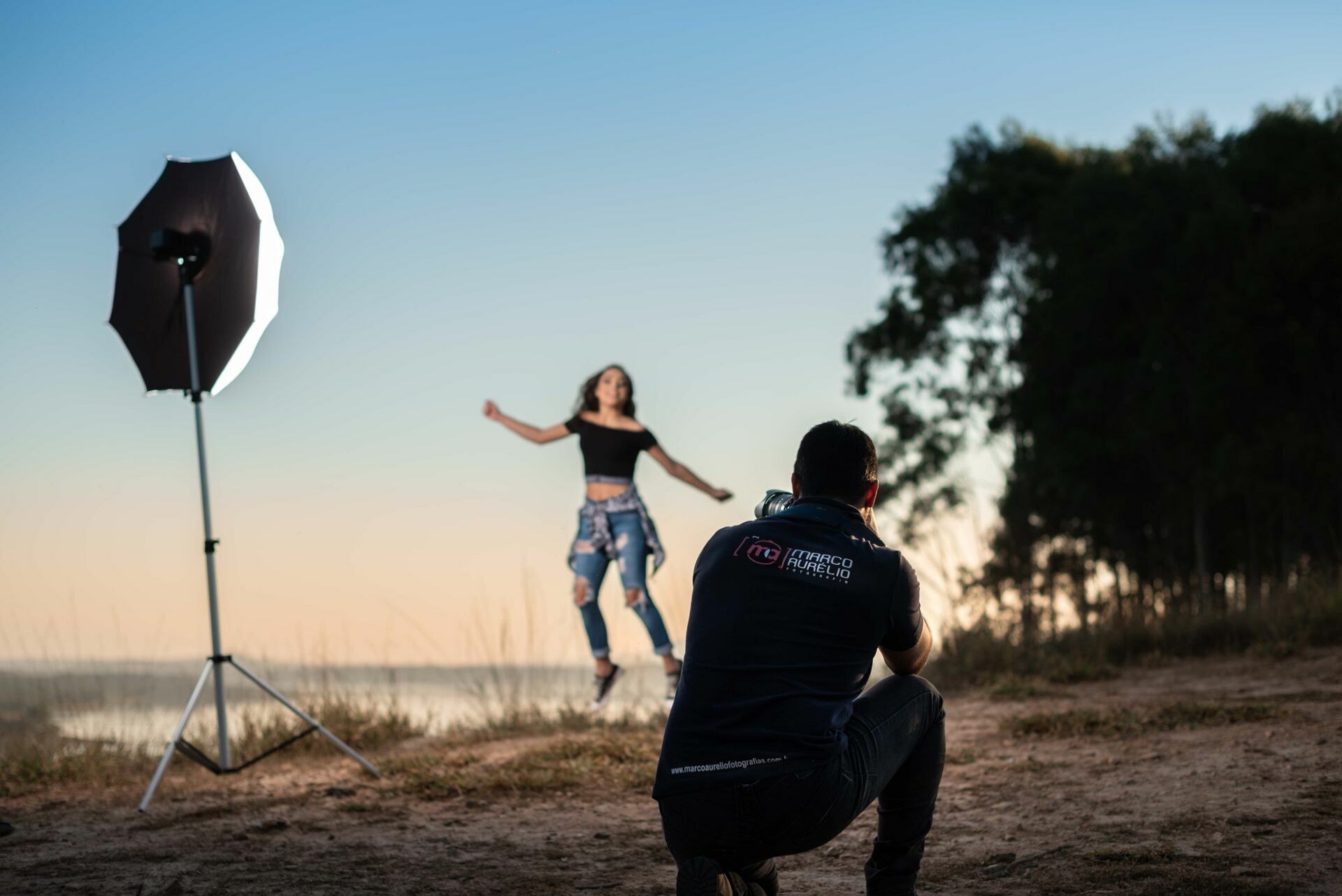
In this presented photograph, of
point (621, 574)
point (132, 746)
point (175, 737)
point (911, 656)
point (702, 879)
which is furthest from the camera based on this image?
point (621, 574)

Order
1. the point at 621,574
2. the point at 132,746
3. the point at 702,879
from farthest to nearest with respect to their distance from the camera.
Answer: the point at 621,574
the point at 132,746
the point at 702,879

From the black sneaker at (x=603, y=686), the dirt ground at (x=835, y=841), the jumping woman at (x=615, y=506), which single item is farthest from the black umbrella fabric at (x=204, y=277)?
the black sneaker at (x=603, y=686)

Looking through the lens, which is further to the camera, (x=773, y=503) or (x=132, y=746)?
(x=132, y=746)

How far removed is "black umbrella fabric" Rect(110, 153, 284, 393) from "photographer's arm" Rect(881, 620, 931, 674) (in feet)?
14.8

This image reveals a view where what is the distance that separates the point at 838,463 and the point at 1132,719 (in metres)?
4.44

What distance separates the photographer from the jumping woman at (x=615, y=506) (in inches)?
317

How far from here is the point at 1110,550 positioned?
22.8m

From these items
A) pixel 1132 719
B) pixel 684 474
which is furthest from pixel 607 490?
pixel 1132 719

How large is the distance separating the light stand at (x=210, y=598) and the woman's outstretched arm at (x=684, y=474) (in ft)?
9.32

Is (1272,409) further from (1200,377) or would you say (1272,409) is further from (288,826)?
(288,826)

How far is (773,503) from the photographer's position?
349 centimetres

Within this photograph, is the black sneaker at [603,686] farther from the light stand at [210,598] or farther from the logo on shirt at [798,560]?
the logo on shirt at [798,560]

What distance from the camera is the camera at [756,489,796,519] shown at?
3424 mm

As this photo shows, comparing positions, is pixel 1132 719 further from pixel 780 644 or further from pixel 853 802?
pixel 780 644
